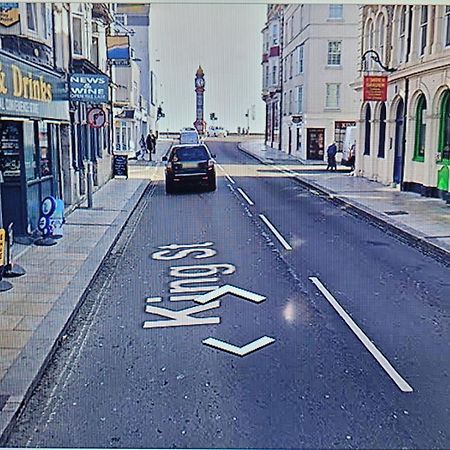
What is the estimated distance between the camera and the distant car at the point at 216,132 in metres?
91.8

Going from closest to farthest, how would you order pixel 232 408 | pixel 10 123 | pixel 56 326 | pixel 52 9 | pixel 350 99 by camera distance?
pixel 232 408, pixel 56 326, pixel 10 123, pixel 52 9, pixel 350 99

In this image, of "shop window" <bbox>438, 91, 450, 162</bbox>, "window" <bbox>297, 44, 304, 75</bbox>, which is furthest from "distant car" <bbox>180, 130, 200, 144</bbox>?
"shop window" <bbox>438, 91, 450, 162</bbox>

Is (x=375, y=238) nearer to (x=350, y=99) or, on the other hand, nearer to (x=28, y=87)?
(x=28, y=87)

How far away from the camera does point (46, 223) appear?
36.7ft

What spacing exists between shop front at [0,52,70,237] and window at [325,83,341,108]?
28577 millimetres

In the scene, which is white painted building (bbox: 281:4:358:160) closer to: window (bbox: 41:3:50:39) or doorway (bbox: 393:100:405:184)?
doorway (bbox: 393:100:405:184)

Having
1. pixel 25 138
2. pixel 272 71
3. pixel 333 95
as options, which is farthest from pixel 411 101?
pixel 272 71

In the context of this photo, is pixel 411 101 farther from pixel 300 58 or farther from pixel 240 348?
pixel 300 58

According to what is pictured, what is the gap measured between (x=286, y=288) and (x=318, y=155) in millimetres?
33829

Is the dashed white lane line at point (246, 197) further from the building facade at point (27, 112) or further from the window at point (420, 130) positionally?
the building facade at point (27, 112)

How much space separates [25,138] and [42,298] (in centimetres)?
441

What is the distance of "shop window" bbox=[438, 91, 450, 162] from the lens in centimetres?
1817

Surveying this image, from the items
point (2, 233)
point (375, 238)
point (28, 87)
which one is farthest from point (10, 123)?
point (375, 238)

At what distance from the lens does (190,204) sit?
1777 cm
